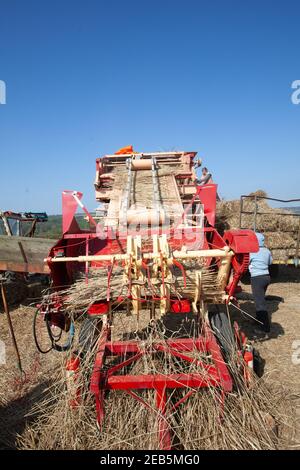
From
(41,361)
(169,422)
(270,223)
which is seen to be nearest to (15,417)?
(41,361)

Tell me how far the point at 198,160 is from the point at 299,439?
4.58 m

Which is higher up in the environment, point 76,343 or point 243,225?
point 243,225

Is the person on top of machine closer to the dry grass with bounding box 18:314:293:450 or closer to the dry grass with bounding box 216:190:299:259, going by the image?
the dry grass with bounding box 216:190:299:259

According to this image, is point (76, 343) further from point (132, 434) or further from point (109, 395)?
point (132, 434)

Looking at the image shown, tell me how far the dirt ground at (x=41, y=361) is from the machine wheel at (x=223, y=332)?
577mm

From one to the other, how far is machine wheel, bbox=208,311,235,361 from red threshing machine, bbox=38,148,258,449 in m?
0.01

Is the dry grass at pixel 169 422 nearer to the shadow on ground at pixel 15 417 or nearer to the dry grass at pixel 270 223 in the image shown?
the shadow on ground at pixel 15 417

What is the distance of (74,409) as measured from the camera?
278 cm

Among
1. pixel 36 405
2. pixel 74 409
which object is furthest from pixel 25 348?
pixel 74 409

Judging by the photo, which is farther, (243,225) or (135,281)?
(243,225)

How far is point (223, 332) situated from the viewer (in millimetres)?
3307

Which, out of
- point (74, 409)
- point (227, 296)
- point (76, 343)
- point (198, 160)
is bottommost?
point (74, 409)
